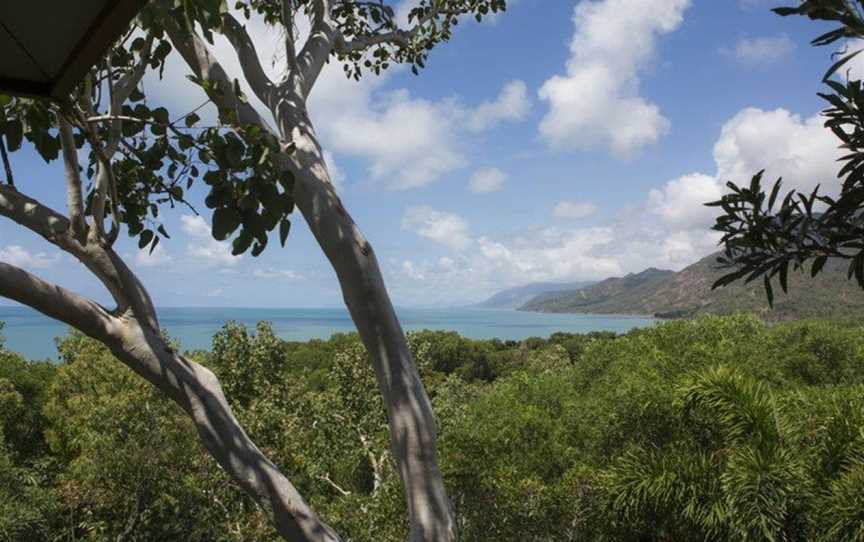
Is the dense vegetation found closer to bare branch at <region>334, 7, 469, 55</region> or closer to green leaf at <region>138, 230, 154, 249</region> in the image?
bare branch at <region>334, 7, 469, 55</region>

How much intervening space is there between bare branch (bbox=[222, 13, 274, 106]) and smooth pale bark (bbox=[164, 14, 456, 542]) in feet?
1.01

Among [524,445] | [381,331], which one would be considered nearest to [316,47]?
[381,331]

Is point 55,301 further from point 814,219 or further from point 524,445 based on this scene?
point 524,445

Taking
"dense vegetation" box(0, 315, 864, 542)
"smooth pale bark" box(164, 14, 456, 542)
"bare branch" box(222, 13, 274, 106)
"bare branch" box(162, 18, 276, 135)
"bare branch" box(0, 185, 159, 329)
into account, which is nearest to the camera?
"bare branch" box(0, 185, 159, 329)

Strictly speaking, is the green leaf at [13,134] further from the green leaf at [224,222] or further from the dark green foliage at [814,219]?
the dark green foliage at [814,219]

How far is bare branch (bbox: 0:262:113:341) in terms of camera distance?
89.0 inches

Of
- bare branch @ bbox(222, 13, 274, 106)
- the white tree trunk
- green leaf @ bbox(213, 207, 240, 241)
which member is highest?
bare branch @ bbox(222, 13, 274, 106)

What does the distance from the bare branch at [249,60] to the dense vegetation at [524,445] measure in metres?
6.78

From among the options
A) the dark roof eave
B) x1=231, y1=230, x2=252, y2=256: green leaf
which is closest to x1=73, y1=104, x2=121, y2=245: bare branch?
x1=231, y1=230, x2=252, y2=256: green leaf

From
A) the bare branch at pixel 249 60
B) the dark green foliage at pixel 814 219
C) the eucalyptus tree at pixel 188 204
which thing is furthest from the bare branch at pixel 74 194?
the dark green foliage at pixel 814 219

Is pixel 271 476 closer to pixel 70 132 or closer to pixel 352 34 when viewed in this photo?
pixel 70 132

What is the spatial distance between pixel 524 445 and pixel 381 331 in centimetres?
1062

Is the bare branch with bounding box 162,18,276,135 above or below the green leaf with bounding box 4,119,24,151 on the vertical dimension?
→ above

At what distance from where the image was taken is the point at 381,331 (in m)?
2.66
